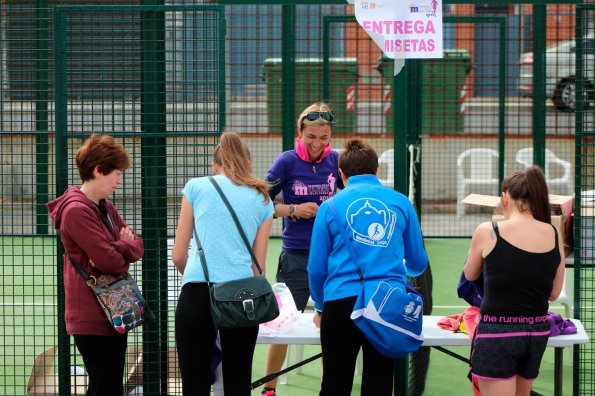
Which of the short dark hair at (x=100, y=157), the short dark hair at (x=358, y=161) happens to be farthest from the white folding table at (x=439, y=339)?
the short dark hair at (x=100, y=157)

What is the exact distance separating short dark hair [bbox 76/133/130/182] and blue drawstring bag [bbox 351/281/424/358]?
1309mm

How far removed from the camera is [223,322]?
4.23 meters

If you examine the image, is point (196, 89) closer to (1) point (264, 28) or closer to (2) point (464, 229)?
(1) point (264, 28)

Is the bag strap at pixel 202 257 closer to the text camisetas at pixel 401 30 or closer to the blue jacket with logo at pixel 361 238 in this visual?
the blue jacket with logo at pixel 361 238

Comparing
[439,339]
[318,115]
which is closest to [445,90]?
[318,115]

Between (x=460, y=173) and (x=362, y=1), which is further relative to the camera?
(x=460, y=173)

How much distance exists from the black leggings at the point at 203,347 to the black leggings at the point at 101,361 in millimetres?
350

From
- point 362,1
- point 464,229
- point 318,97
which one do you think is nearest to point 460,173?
point 464,229

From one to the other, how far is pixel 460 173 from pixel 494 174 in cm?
122

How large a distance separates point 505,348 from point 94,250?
191 cm

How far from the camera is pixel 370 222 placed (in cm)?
435

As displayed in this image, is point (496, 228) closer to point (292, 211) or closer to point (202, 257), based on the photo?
point (202, 257)

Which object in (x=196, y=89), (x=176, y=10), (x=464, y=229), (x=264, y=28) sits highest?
(x=264, y=28)

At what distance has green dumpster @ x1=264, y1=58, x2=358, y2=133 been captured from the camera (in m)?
11.2
